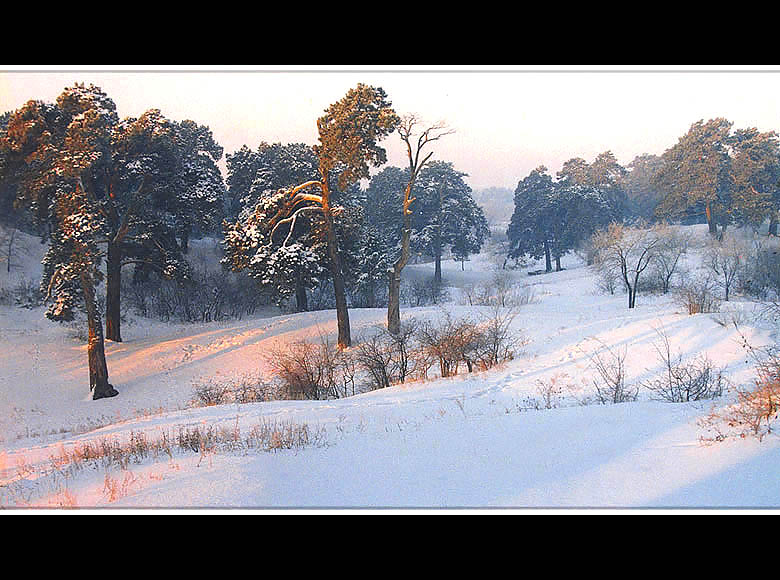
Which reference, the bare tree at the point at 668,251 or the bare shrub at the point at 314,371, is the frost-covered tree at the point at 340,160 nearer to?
the bare shrub at the point at 314,371

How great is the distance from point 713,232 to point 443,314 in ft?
13.8

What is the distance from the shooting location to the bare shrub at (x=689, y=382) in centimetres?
475

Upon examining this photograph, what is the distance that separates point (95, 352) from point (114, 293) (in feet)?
4.77

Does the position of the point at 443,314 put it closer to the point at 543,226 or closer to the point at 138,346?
the point at 543,226

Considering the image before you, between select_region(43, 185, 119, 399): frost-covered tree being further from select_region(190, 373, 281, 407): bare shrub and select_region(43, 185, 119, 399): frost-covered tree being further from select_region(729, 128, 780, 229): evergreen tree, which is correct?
select_region(729, 128, 780, 229): evergreen tree

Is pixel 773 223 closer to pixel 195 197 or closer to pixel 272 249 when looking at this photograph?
pixel 272 249

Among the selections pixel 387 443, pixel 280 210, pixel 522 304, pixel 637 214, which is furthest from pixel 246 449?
pixel 637 214

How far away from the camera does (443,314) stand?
8.34 metres

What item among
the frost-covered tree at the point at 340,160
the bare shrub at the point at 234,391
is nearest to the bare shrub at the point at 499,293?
the frost-covered tree at the point at 340,160

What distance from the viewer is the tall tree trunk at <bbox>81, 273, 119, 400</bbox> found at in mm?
7723

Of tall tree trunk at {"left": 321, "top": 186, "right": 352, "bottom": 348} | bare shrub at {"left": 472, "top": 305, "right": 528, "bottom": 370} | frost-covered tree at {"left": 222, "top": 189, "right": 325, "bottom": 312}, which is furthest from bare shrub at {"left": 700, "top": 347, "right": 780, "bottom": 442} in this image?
frost-covered tree at {"left": 222, "top": 189, "right": 325, "bottom": 312}

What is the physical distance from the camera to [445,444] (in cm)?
372

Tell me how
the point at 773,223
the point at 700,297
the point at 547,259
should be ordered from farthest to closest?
the point at 700,297 < the point at 547,259 < the point at 773,223

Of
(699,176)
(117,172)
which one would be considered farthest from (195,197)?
(699,176)
